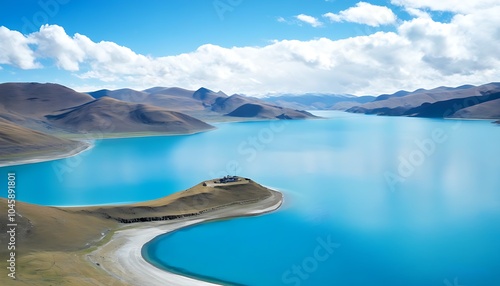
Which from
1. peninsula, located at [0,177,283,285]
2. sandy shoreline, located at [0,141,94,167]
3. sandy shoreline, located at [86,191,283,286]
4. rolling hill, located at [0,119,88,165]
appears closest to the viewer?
peninsula, located at [0,177,283,285]

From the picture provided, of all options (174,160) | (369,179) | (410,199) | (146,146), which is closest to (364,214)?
(410,199)

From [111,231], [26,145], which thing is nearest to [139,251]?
[111,231]

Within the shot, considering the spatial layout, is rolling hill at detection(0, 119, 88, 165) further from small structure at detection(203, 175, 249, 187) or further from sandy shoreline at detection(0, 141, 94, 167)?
small structure at detection(203, 175, 249, 187)

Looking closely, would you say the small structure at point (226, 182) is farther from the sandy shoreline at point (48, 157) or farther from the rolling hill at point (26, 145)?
the rolling hill at point (26, 145)

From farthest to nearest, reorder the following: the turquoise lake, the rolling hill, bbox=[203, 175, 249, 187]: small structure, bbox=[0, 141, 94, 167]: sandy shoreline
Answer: the rolling hill → bbox=[0, 141, 94, 167]: sandy shoreline → bbox=[203, 175, 249, 187]: small structure → the turquoise lake

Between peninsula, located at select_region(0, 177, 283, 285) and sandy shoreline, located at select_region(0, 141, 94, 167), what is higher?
sandy shoreline, located at select_region(0, 141, 94, 167)

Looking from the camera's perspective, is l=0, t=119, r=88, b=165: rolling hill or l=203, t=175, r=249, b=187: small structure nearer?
l=203, t=175, r=249, b=187: small structure

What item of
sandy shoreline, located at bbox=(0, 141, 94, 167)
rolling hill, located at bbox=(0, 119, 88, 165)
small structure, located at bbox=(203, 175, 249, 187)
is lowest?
small structure, located at bbox=(203, 175, 249, 187)

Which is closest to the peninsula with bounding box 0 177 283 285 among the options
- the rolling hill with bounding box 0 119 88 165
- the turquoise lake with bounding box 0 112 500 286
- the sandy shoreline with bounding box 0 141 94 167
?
the turquoise lake with bounding box 0 112 500 286
